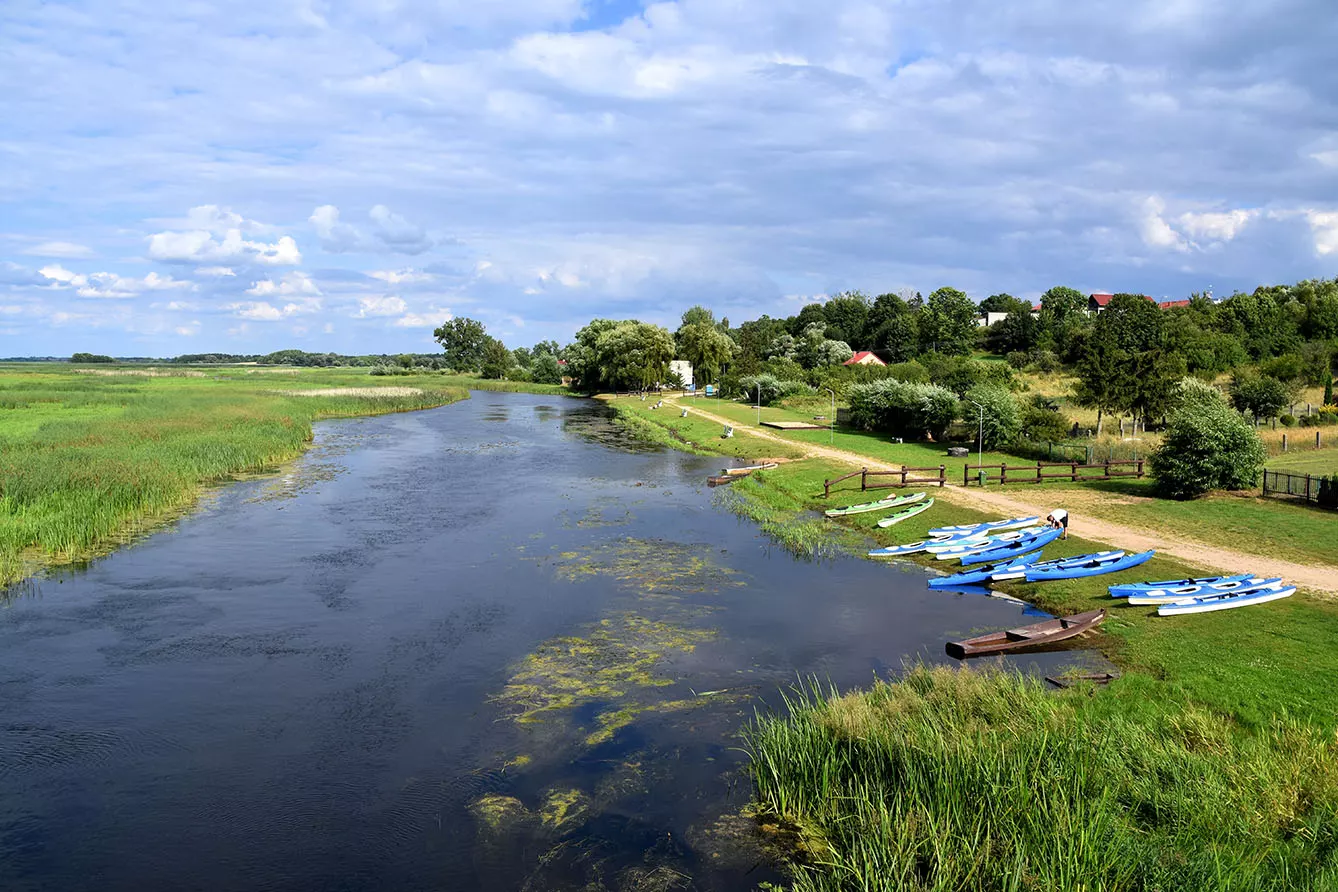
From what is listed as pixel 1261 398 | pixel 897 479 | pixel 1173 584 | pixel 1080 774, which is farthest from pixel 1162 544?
pixel 1261 398

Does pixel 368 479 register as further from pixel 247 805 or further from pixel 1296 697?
pixel 1296 697

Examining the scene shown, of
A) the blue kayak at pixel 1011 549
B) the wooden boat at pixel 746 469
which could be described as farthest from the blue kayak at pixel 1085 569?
the wooden boat at pixel 746 469

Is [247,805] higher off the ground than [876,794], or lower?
lower

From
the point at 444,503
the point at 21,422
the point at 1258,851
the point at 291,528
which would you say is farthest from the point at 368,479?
the point at 1258,851

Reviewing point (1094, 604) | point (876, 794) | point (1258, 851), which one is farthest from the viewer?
point (1094, 604)

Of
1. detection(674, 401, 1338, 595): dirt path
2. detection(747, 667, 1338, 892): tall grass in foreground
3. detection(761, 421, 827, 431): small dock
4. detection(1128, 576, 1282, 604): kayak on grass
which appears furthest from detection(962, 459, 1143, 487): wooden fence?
detection(747, 667, 1338, 892): tall grass in foreground

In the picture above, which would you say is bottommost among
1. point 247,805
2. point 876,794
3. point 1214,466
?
point 247,805

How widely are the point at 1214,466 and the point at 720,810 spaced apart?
28.8 m

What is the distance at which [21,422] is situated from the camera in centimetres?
5741

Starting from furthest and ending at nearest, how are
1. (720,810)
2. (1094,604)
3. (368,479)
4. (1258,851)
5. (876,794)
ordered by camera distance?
(368,479)
(1094,604)
(720,810)
(876,794)
(1258,851)

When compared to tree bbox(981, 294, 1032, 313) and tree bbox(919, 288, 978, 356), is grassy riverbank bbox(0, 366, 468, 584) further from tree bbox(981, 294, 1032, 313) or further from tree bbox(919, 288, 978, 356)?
tree bbox(981, 294, 1032, 313)

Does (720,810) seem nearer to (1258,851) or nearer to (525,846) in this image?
(525,846)

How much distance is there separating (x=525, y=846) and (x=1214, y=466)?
31.7m

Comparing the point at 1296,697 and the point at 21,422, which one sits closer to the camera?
the point at 1296,697
